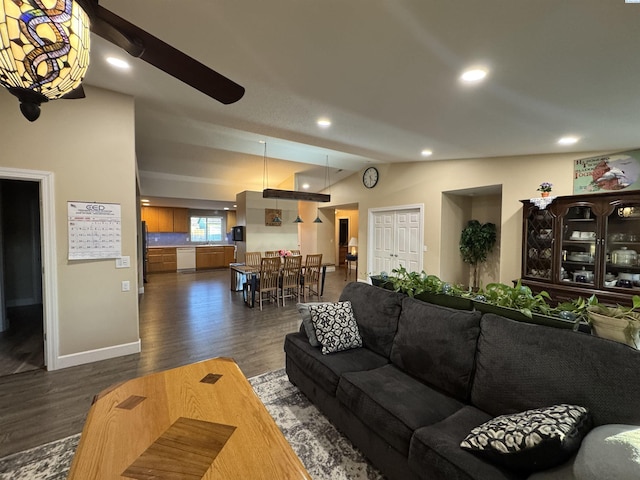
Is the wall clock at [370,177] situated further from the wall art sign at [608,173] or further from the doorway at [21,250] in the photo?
the doorway at [21,250]

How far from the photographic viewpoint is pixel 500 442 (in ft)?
3.71

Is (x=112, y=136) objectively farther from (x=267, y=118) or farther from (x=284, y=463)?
(x=284, y=463)

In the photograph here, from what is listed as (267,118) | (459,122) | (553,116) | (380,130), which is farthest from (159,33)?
(553,116)

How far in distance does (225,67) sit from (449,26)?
5.63ft

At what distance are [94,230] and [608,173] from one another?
254 inches

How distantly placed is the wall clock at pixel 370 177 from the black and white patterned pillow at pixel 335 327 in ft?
16.6

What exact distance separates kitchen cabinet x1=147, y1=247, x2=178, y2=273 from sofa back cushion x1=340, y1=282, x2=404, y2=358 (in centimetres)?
859

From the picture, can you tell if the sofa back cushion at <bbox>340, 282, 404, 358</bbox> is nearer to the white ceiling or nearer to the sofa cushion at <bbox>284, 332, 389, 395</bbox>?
the sofa cushion at <bbox>284, 332, 389, 395</bbox>

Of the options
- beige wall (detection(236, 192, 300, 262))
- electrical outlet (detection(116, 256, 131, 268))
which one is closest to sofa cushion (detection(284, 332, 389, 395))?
electrical outlet (detection(116, 256, 131, 268))

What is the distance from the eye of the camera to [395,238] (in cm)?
655

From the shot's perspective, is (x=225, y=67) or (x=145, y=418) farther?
(x=225, y=67)

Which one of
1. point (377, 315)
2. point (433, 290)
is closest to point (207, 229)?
point (377, 315)

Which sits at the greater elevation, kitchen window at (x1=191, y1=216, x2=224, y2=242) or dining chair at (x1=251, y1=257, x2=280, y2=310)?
kitchen window at (x1=191, y1=216, x2=224, y2=242)

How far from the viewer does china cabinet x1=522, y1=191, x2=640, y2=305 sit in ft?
11.2
